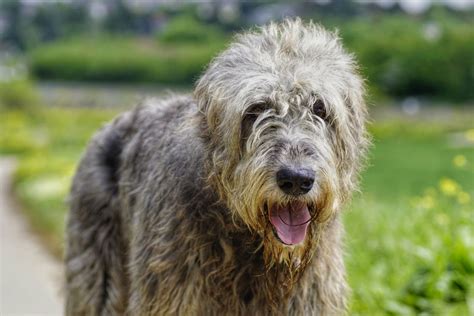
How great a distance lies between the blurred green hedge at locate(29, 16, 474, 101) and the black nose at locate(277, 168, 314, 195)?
910 inches

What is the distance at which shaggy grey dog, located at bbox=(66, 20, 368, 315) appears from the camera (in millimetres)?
3969

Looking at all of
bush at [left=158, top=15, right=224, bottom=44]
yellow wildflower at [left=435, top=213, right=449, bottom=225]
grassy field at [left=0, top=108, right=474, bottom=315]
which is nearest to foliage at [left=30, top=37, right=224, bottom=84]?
bush at [left=158, top=15, right=224, bottom=44]

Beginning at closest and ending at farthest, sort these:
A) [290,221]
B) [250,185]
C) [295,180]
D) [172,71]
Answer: [295,180], [250,185], [290,221], [172,71]

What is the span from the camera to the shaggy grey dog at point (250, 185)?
156 inches

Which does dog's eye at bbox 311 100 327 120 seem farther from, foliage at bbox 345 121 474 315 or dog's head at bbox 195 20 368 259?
foliage at bbox 345 121 474 315

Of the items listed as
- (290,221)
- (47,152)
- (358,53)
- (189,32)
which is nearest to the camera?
(290,221)

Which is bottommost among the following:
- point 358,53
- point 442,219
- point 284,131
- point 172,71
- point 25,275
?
point 172,71

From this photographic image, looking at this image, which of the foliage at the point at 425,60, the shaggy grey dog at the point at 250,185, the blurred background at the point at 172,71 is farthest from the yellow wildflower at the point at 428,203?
the foliage at the point at 425,60

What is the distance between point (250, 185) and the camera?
3.92 m

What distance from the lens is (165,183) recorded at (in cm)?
484

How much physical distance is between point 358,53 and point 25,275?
21.6 metres

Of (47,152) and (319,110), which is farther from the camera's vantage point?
(47,152)

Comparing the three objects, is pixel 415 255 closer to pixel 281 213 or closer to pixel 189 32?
pixel 281 213

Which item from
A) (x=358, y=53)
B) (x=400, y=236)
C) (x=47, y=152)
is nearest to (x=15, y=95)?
(x=47, y=152)
